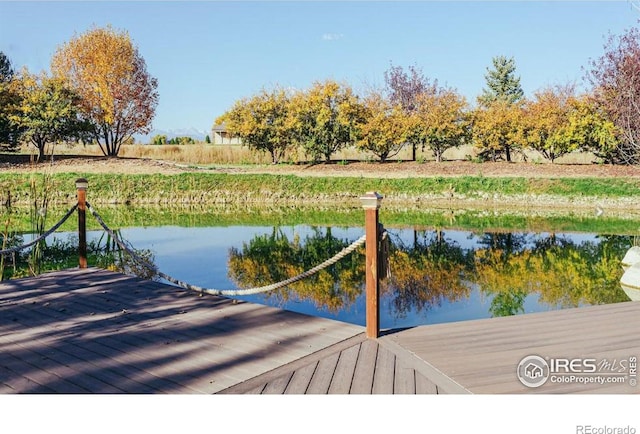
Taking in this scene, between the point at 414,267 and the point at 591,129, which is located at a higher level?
the point at 591,129

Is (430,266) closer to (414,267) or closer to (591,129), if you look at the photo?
(414,267)

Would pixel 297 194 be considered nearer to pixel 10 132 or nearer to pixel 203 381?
pixel 10 132

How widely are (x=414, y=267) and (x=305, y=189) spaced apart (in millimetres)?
11720

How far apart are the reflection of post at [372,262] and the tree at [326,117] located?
21962 mm

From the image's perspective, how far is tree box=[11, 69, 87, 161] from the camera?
2662cm

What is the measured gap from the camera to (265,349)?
443 cm

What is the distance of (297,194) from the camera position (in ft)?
69.4

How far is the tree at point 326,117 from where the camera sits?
26.5 m

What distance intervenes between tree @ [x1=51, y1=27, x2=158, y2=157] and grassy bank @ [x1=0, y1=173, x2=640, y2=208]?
847 cm

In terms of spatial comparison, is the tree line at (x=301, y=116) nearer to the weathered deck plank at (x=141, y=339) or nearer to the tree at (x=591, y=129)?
the tree at (x=591, y=129)
